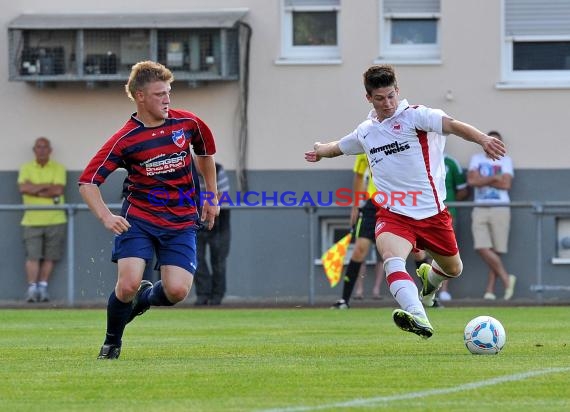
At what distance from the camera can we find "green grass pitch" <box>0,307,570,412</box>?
729 centimetres

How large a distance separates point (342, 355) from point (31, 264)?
9.68 meters

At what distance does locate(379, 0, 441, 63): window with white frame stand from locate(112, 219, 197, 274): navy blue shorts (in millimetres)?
11114

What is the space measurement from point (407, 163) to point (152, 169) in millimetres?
2178

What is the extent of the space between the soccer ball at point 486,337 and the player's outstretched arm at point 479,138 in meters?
1.14

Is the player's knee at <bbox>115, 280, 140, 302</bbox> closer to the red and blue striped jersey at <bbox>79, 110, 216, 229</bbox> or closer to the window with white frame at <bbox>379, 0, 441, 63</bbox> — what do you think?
the red and blue striped jersey at <bbox>79, 110, 216, 229</bbox>

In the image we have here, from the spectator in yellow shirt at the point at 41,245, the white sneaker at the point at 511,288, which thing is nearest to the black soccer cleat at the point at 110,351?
the spectator in yellow shirt at the point at 41,245

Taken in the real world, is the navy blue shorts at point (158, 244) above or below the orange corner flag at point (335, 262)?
above

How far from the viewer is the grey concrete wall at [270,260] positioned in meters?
18.5

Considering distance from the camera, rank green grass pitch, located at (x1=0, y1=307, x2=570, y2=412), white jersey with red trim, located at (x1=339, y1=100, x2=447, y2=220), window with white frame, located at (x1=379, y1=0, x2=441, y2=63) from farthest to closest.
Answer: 1. window with white frame, located at (x1=379, y1=0, x2=441, y2=63)
2. white jersey with red trim, located at (x1=339, y1=100, x2=447, y2=220)
3. green grass pitch, located at (x1=0, y1=307, x2=570, y2=412)

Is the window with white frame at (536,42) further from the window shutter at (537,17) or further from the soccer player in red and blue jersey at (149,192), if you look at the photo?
the soccer player in red and blue jersey at (149,192)

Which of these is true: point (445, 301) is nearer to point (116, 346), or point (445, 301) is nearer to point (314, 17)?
point (314, 17)

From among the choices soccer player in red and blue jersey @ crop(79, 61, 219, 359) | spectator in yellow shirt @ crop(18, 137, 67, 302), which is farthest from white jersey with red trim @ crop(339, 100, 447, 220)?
spectator in yellow shirt @ crop(18, 137, 67, 302)

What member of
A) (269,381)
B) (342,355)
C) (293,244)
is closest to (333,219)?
(293,244)

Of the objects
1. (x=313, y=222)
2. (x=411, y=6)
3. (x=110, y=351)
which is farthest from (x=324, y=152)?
(x=411, y=6)
